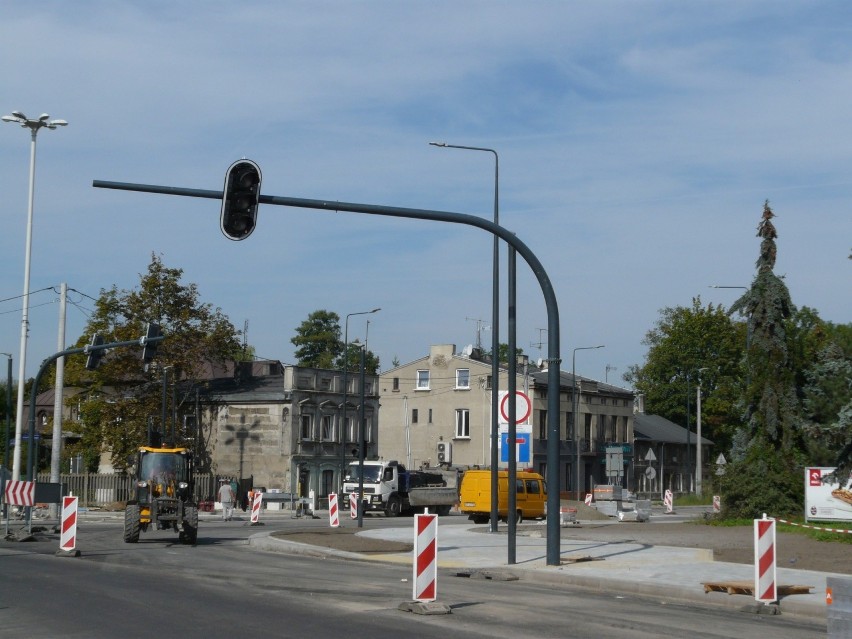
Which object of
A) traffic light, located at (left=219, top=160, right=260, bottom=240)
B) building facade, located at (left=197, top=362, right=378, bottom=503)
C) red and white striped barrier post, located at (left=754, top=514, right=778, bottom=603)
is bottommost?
red and white striped barrier post, located at (left=754, top=514, right=778, bottom=603)

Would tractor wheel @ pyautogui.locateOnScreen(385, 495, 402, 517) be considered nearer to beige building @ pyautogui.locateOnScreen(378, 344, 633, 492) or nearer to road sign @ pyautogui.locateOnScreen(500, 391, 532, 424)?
beige building @ pyautogui.locateOnScreen(378, 344, 633, 492)

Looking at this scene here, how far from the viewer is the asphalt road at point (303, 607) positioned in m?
12.1

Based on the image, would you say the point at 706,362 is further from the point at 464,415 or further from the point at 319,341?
the point at 319,341

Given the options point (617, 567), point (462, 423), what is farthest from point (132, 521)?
point (462, 423)

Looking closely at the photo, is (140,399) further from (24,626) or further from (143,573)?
(24,626)

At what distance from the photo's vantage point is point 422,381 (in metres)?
81.1

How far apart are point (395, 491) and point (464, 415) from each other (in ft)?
95.5

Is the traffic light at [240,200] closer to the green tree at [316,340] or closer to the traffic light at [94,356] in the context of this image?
the traffic light at [94,356]

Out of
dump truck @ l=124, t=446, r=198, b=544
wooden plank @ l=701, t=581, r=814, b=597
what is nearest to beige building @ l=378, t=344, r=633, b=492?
dump truck @ l=124, t=446, r=198, b=544

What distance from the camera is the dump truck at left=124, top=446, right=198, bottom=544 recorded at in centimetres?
2658

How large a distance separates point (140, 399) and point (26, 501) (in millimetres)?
33901

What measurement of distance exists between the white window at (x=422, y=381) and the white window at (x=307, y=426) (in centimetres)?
1647

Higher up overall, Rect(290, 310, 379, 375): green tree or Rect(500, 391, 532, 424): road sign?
Rect(290, 310, 379, 375): green tree

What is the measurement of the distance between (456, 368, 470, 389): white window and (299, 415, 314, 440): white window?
1631 cm
